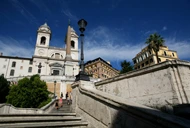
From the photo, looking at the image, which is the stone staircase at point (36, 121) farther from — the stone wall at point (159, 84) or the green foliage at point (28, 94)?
the green foliage at point (28, 94)

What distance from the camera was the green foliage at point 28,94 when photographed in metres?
18.1

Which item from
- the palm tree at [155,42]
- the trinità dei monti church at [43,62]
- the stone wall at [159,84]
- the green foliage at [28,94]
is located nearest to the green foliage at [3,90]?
the green foliage at [28,94]

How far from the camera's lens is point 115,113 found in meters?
3.18

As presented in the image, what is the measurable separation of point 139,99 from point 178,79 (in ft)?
5.16

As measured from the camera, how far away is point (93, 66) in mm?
63438

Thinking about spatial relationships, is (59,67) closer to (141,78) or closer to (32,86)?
(32,86)

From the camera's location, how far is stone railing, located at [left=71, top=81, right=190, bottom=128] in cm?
214

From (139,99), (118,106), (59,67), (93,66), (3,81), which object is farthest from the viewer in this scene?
(93,66)

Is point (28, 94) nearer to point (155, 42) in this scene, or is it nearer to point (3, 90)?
point (3, 90)

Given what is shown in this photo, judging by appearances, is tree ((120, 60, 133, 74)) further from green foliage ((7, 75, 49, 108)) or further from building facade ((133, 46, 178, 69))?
green foliage ((7, 75, 49, 108))

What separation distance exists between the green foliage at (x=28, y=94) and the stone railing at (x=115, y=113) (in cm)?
1602

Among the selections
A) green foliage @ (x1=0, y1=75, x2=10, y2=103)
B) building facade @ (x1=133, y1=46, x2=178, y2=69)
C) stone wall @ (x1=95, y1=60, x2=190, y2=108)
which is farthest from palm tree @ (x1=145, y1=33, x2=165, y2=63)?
green foliage @ (x1=0, y1=75, x2=10, y2=103)

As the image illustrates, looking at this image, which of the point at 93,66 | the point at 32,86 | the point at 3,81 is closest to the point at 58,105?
the point at 32,86

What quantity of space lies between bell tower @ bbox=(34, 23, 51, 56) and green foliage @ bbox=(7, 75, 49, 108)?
22070 mm
